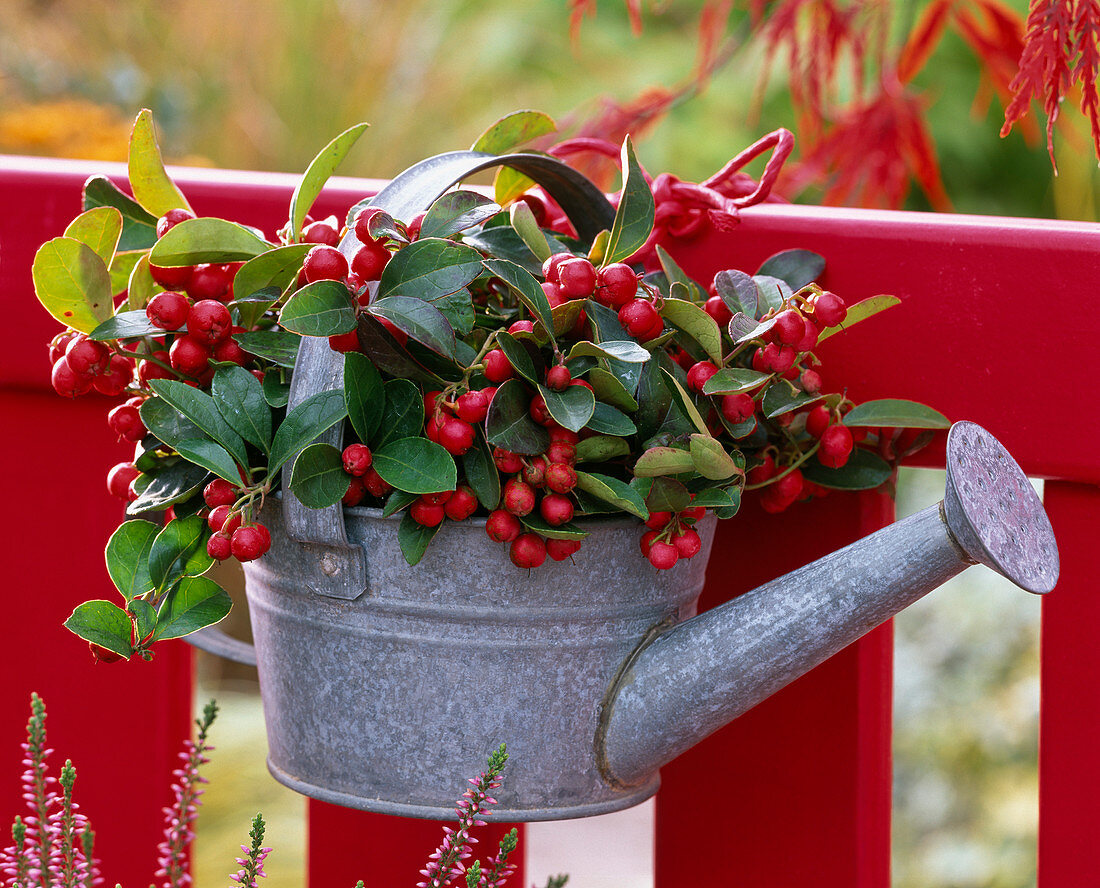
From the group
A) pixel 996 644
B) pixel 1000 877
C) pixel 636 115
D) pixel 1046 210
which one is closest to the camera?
pixel 636 115

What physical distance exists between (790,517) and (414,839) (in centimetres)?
38

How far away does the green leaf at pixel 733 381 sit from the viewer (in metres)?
0.57

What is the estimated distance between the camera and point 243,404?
60 centimetres

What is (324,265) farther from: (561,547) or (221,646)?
(221,646)

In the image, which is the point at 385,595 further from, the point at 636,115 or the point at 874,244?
the point at 636,115

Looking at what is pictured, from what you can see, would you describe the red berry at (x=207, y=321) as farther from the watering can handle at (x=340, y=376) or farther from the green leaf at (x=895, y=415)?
the green leaf at (x=895, y=415)

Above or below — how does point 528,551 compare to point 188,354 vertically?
below

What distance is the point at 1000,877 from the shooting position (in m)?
1.91

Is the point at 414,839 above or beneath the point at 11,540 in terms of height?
beneath

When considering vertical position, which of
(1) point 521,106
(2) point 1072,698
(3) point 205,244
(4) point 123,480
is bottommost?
(2) point 1072,698

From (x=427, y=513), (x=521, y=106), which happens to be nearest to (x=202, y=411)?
(x=427, y=513)

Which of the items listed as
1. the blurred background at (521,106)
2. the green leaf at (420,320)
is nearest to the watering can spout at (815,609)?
the green leaf at (420,320)

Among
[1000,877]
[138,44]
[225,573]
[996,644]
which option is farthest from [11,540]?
[138,44]

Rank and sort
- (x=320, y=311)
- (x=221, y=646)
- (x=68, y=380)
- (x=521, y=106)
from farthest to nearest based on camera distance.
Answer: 1. (x=521, y=106)
2. (x=221, y=646)
3. (x=68, y=380)
4. (x=320, y=311)
